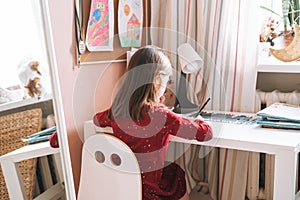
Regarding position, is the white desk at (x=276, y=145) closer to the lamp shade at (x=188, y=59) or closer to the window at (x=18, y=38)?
the lamp shade at (x=188, y=59)

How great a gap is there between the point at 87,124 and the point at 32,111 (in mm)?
572

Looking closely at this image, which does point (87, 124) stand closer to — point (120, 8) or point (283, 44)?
point (120, 8)

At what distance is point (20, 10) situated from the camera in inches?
45.9

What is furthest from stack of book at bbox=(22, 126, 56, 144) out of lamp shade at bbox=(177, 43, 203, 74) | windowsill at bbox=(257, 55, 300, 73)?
windowsill at bbox=(257, 55, 300, 73)

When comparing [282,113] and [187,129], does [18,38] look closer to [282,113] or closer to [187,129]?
[187,129]

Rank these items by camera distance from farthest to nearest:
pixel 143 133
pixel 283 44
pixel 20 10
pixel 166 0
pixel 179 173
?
pixel 166 0 → pixel 283 44 → pixel 179 173 → pixel 143 133 → pixel 20 10

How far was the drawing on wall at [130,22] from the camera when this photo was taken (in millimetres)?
2029

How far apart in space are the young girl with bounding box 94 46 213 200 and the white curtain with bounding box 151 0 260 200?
0.49 meters

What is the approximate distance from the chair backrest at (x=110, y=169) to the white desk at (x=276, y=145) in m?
0.31

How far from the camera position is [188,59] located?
73.4 inches

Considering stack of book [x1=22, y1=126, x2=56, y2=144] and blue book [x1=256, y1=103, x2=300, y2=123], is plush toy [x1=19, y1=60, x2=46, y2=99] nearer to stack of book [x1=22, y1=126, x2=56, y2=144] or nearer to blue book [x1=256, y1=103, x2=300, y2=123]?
stack of book [x1=22, y1=126, x2=56, y2=144]

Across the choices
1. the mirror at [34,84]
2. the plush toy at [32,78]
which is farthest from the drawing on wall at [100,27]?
the plush toy at [32,78]

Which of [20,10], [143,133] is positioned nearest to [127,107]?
[143,133]

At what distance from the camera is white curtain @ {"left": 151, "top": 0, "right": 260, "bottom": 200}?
185cm
